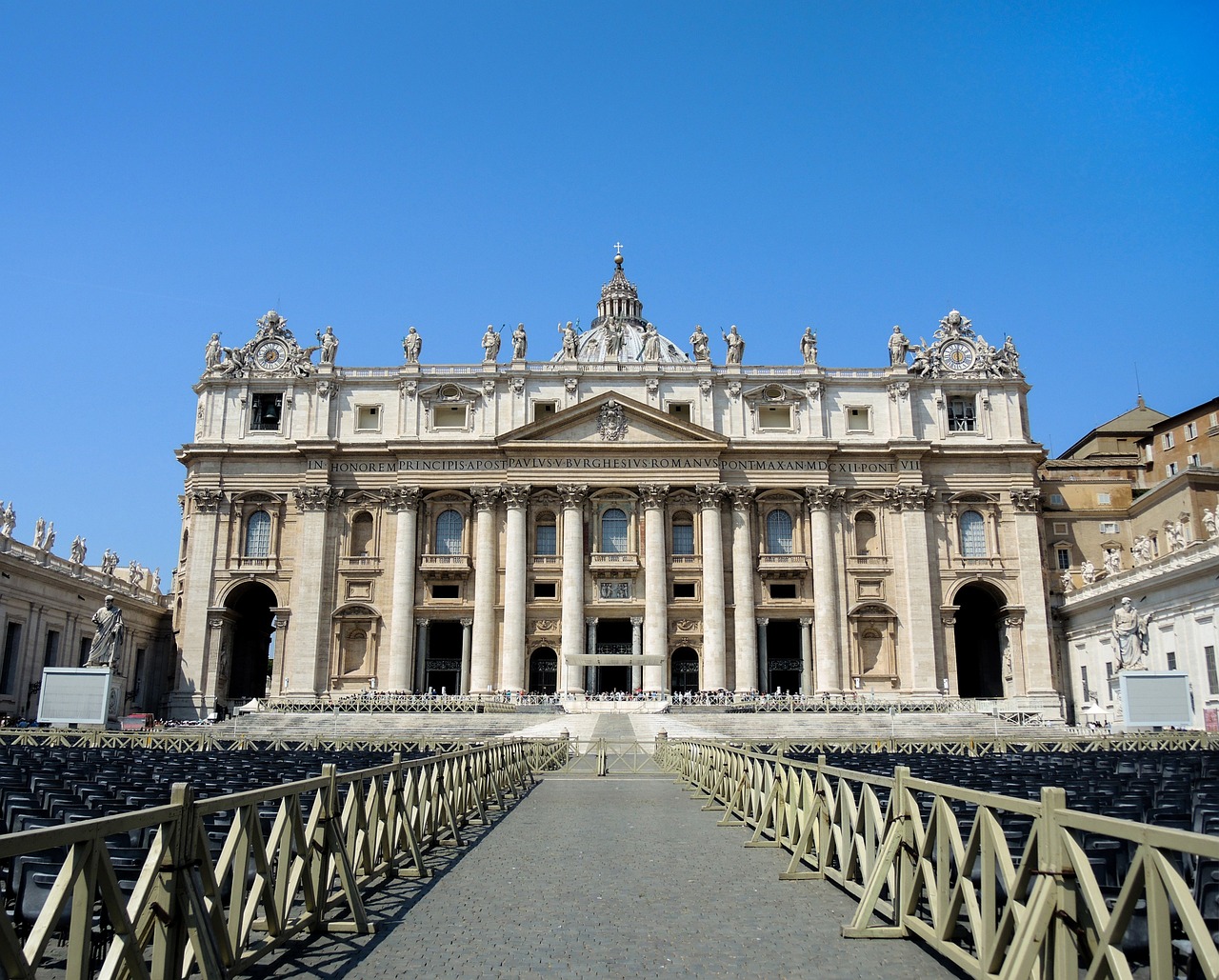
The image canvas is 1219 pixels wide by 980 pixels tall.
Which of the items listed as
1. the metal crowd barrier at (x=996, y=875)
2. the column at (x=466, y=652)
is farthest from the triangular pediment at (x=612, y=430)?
the metal crowd barrier at (x=996, y=875)

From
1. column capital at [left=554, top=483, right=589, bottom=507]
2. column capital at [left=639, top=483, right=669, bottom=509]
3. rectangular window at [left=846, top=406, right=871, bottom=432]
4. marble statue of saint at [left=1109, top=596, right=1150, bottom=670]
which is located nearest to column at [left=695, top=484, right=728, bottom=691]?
column capital at [left=639, top=483, right=669, bottom=509]

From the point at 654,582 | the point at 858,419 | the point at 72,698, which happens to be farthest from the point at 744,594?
the point at 72,698

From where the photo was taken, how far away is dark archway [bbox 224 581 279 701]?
65.8m

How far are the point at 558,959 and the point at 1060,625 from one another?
65007 mm

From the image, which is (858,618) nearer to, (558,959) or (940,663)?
(940,663)

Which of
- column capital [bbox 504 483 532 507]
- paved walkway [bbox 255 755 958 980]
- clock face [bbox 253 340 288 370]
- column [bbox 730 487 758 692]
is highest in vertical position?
clock face [bbox 253 340 288 370]

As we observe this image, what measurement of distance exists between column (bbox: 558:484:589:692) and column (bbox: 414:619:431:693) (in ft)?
27.2

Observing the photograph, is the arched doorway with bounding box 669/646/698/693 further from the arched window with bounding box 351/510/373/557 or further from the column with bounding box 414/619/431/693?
the arched window with bounding box 351/510/373/557

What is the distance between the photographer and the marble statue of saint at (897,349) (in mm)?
68250

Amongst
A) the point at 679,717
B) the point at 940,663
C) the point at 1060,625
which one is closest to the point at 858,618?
the point at 940,663

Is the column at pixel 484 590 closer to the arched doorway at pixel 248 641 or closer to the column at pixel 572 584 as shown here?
the column at pixel 572 584

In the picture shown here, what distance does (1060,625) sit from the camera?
66562 mm

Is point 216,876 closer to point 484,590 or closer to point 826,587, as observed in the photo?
point 484,590

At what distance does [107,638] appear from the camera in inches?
1831
